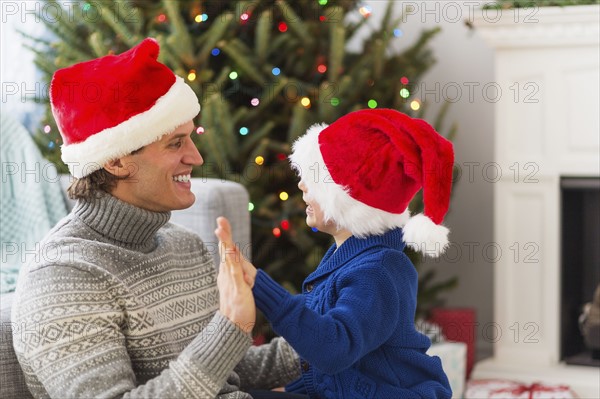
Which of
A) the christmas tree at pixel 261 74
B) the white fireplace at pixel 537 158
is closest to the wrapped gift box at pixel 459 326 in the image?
the white fireplace at pixel 537 158

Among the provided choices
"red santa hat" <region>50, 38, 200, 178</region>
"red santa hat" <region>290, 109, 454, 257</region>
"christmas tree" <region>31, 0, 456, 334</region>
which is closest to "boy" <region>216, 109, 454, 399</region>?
"red santa hat" <region>290, 109, 454, 257</region>

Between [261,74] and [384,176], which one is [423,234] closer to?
[384,176]

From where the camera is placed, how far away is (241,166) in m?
2.96

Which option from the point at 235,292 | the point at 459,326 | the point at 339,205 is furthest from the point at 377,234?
the point at 459,326

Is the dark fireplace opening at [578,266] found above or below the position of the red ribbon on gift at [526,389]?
above

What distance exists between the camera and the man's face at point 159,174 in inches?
63.4

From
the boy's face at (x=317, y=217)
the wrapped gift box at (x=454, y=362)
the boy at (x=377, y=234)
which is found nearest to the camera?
the boy at (x=377, y=234)

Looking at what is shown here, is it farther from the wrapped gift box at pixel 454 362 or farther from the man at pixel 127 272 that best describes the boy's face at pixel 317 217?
the wrapped gift box at pixel 454 362

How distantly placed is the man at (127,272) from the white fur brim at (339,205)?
22 cm

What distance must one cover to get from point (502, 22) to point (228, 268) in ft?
6.25

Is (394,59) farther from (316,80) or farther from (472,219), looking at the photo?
(472,219)

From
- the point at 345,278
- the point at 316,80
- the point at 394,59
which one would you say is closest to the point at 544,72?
the point at 394,59

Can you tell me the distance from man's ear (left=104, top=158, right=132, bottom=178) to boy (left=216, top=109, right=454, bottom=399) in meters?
0.33

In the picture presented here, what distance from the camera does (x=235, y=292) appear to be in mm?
1385
